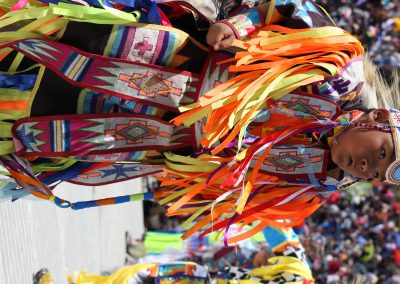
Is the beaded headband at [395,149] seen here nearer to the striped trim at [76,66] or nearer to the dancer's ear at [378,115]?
the dancer's ear at [378,115]

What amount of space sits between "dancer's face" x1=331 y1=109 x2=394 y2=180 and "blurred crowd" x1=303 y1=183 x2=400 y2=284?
4484 mm

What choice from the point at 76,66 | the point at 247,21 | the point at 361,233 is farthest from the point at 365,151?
the point at 361,233

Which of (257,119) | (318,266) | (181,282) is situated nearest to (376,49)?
(318,266)

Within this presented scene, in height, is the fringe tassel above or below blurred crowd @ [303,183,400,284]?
above

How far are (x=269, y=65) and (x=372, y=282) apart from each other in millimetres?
4956

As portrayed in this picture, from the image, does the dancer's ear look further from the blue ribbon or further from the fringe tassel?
the blue ribbon

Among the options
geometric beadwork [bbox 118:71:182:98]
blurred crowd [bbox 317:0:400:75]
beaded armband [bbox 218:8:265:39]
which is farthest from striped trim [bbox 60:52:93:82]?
blurred crowd [bbox 317:0:400:75]

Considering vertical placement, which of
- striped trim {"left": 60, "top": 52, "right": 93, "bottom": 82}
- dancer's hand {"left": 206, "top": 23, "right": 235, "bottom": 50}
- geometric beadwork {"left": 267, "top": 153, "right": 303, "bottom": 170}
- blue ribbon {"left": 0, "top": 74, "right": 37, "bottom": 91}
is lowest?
geometric beadwork {"left": 267, "top": 153, "right": 303, "bottom": 170}

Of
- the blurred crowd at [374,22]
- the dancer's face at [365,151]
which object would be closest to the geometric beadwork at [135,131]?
the dancer's face at [365,151]

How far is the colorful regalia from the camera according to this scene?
1.72 m

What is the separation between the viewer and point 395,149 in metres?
1.78

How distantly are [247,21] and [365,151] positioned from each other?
1.67ft

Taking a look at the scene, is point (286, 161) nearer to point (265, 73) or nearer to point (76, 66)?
point (265, 73)

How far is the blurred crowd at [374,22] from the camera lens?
6.68 m
